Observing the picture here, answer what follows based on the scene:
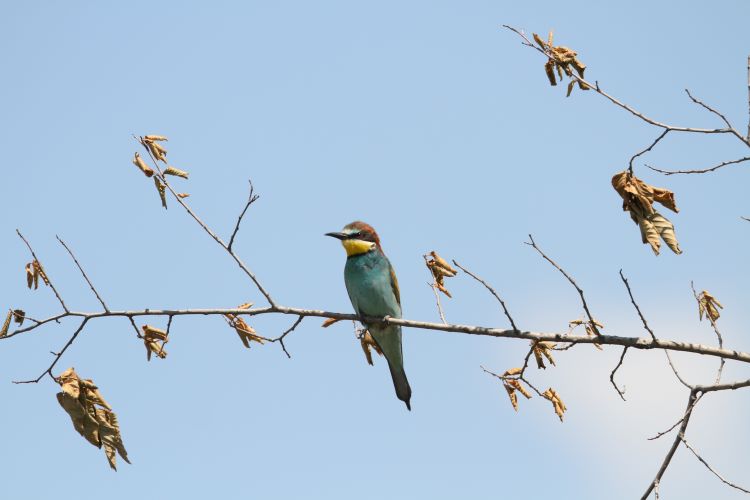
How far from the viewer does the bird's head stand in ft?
20.2

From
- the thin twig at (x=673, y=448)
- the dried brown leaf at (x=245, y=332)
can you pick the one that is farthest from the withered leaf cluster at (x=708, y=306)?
the dried brown leaf at (x=245, y=332)

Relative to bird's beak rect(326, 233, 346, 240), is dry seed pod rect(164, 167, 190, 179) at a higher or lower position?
lower

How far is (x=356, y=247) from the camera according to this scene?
616 cm

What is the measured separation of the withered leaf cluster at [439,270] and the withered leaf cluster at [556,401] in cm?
61

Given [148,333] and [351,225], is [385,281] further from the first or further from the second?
[148,333]

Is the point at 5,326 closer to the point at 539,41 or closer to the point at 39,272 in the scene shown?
the point at 39,272

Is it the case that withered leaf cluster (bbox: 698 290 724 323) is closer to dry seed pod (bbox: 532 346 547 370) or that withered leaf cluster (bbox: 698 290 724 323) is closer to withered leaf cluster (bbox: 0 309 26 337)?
dry seed pod (bbox: 532 346 547 370)

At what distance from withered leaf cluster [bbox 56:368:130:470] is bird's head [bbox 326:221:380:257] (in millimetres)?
2883

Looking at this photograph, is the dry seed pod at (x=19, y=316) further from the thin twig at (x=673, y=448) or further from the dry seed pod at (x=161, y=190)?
the thin twig at (x=673, y=448)

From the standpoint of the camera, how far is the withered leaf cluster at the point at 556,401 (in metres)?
3.81

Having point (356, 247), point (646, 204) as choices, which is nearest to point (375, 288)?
point (356, 247)

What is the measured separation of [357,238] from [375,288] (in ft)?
1.61

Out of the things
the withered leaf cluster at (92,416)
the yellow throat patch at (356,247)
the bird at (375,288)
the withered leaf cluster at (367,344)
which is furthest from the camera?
the yellow throat patch at (356,247)

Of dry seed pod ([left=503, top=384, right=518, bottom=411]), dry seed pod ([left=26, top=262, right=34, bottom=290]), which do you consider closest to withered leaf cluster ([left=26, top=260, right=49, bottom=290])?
dry seed pod ([left=26, top=262, right=34, bottom=290])
